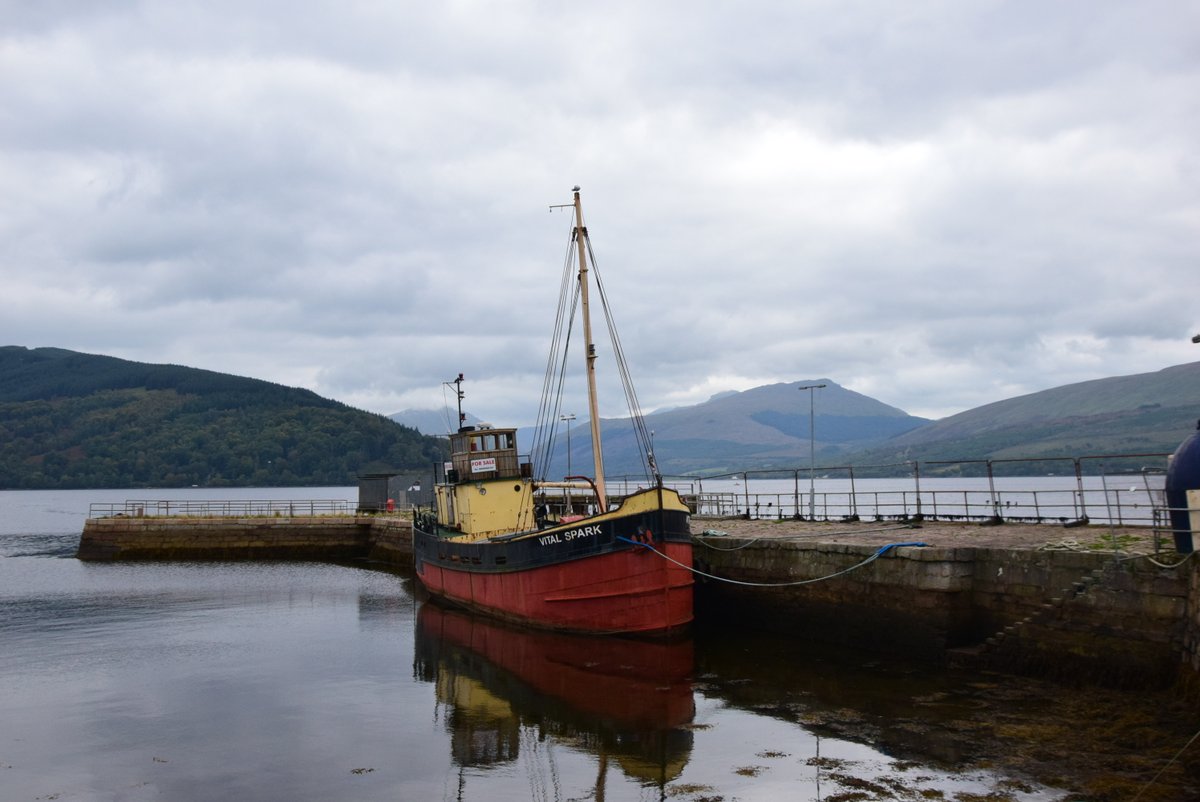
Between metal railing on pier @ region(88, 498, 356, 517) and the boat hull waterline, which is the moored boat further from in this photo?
metal railing on pier @ region(88, 498, 356, 517)

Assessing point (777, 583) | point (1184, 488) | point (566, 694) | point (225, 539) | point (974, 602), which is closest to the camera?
point (1184, 488)

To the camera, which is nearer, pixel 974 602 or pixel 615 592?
pixel 974 602

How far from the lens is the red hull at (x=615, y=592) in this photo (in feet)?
78.1

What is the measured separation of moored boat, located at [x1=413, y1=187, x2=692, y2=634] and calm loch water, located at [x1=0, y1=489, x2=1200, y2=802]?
0.90 metres

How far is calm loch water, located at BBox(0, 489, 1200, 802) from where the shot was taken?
13602mm

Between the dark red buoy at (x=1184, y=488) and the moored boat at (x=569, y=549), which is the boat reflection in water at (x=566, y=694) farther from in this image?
the dark red buoy at (x=1184, y=488)

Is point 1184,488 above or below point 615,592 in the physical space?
above

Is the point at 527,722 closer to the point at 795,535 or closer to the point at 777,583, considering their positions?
the point at 777,583

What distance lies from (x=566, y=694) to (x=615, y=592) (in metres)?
4.59

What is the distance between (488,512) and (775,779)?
18979 mm

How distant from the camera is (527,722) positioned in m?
18.0

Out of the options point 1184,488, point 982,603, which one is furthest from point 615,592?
point 1184,488

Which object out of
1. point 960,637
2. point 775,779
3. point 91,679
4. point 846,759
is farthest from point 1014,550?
point 91,679

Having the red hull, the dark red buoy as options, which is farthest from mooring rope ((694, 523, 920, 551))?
the dark red buoy
